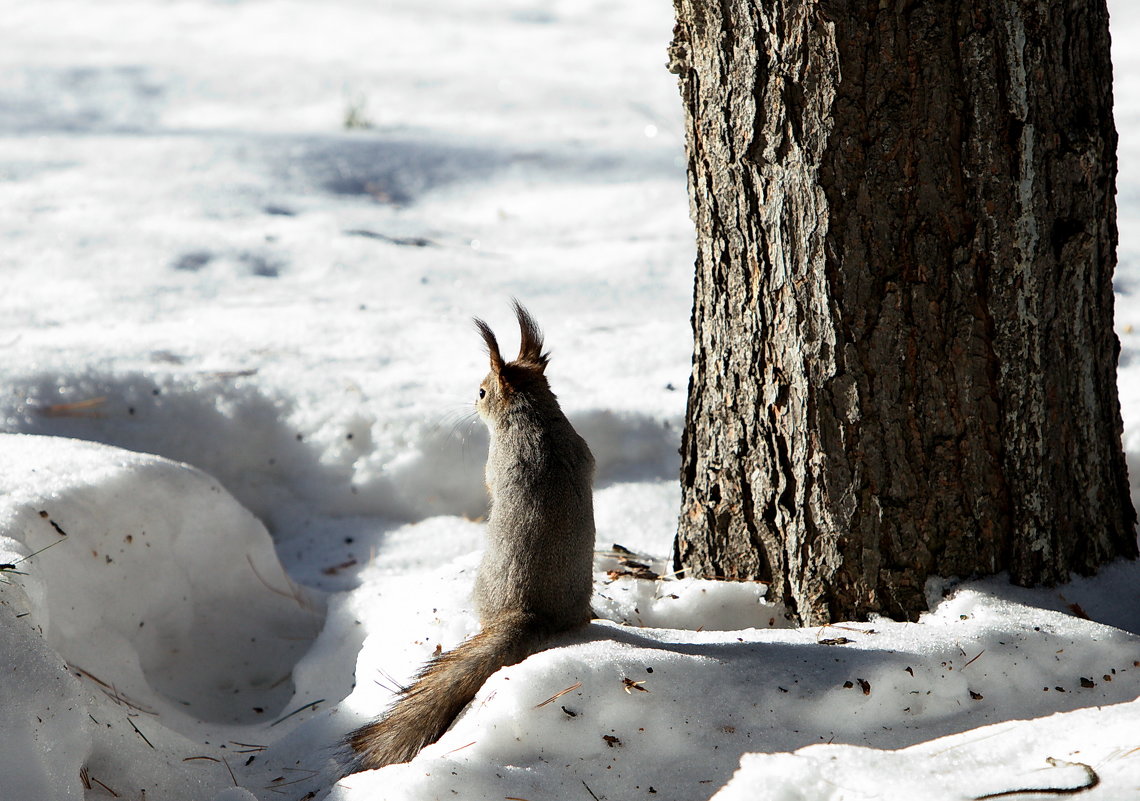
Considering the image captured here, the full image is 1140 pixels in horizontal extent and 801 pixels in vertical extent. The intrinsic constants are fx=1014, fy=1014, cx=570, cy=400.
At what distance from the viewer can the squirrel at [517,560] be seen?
1.93 metres

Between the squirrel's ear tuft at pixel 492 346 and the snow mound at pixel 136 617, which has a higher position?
the squirrel's ear tuft at pixel 492 346

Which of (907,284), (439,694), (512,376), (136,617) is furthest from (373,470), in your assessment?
(907,284)

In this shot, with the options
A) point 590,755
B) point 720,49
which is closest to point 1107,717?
point 590,755

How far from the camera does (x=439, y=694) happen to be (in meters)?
1.93

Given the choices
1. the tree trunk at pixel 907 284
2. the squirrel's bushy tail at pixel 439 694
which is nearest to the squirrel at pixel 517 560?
the squirrel's bushy tail at pixel 439 694

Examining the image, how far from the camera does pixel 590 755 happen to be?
1.78 meters

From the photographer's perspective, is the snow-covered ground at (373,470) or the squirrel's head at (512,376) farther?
the squirrel's head at (512,376)

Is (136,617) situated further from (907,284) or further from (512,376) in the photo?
(907,284)

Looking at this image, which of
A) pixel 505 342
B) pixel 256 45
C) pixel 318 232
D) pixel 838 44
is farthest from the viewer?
pixel 256 45

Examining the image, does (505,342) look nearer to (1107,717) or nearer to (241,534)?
(241,534)

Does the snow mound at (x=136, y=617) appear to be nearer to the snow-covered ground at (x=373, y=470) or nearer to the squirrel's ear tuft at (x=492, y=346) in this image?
the snow-covered ground at (x=373, y=470)

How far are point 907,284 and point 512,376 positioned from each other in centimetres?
89

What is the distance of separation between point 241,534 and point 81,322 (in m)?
1.64

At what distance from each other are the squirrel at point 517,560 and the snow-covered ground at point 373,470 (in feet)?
0.28
